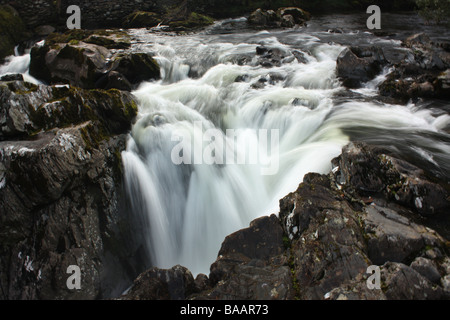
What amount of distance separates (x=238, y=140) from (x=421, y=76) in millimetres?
6465

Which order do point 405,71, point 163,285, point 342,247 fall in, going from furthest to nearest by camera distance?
1. point 405,71
2. point 163,285
3. point 342,247

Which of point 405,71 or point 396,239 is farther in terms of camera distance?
point 405,71

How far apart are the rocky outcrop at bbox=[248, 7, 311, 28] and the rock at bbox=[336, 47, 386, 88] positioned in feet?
38.0

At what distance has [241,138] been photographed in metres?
8.00

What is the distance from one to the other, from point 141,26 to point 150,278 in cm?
2286

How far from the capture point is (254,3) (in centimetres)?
2686

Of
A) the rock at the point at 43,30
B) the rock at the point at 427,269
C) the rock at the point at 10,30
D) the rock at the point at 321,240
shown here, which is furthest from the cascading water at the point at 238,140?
the rock at the point at 43,30

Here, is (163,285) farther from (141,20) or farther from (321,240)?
(141,20)

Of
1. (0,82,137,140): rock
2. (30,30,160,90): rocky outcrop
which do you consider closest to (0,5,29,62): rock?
(30,30,160,90): rocky outcrop

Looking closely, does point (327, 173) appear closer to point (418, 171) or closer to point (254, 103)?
point (418, 171)

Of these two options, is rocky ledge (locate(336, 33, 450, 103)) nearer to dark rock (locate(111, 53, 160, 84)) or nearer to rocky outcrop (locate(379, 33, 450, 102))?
rocky outcrop (locate(379, 33, 450, 102))

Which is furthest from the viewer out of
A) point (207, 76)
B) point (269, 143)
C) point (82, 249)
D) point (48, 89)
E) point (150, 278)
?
point (207, 76)

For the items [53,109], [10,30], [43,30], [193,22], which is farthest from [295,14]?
[53,109]

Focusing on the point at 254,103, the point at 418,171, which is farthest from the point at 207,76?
the point at 418,171
